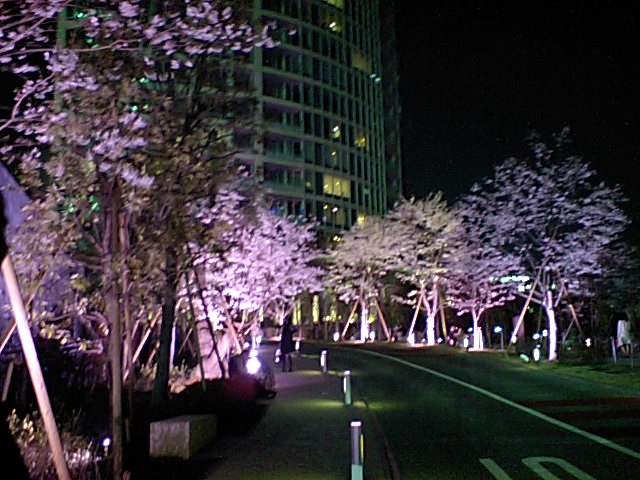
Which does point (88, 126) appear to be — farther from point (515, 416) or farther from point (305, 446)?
point (515, 416)

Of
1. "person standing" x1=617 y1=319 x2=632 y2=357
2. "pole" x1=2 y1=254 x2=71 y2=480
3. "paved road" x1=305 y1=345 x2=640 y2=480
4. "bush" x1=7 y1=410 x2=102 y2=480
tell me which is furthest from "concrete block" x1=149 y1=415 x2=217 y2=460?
"person standing" x1=617 y1=319 x2=632 y2=357

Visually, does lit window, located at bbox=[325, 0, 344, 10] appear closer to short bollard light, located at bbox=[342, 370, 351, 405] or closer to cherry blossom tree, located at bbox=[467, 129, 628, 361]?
cherry blossom tree, located at bbox=[467, 129, 628, 361]

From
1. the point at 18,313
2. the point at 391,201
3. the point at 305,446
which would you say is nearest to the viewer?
the point at 18,313

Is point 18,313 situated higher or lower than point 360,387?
higher

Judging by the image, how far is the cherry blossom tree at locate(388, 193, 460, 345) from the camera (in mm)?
48688

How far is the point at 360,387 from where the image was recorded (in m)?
23.9

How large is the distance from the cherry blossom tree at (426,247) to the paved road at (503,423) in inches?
760

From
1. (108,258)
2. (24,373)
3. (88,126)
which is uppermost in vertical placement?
(88,126)

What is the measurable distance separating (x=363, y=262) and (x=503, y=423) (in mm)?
39209

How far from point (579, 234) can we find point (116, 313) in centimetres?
2656

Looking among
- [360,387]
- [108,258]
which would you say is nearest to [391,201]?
[360,387]

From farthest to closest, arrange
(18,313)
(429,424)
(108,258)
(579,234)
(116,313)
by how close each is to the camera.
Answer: (579,234), (429,424), (108,258), (116,313), (18,313)

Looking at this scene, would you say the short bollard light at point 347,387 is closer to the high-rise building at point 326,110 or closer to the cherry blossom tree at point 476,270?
the cherry blossom tree at point 476,270

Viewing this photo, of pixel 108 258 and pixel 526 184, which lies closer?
pixel 108 258
